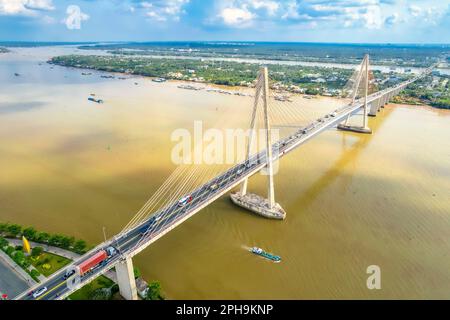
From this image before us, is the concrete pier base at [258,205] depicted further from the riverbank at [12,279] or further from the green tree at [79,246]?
the riverbank at [12,279]

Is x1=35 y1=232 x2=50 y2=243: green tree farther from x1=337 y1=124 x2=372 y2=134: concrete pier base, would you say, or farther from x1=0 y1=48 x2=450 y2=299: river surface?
x1=337 y1=124 x2=372 y2=134: concrete pier base

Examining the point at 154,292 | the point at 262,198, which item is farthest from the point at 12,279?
the point at 262,198

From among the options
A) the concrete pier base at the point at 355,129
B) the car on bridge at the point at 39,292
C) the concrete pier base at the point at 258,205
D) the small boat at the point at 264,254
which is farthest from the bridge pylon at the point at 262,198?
the concrete pier base at the point at 355,129

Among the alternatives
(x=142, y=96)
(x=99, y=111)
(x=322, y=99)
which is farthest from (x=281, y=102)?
(x=99, y=111)

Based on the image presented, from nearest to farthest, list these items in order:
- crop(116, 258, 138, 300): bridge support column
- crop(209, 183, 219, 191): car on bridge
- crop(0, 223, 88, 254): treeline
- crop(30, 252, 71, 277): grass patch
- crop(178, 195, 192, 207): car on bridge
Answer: crop(116, 258, 138, 300): bridge support column < crop(30, 252, 71, 277): grass patch < crop(0, 223, 88, 254): treeline < crop(178, 195, 192, 207): car on bridge < crop(209, 183, 219, 191): car on bridge

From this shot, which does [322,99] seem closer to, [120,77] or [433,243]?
[433,243]

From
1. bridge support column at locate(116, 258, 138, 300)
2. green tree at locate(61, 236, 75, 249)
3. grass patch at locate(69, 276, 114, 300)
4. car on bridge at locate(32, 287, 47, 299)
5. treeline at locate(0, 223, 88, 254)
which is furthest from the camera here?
green tree at locate(61, 236, 75, 249)

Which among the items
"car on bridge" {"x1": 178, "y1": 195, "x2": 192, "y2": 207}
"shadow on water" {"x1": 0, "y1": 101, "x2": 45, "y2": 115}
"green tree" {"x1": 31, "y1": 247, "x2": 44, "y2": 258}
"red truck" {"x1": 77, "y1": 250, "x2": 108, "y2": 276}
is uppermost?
"shadow on water" {"x1": 0, "y1": 101, "x2": 45, "y2": 115}

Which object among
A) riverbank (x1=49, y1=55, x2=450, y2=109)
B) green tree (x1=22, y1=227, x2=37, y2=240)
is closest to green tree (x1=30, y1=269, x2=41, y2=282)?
green tree (x1=22, y1=227, x2=37, y2=240)
